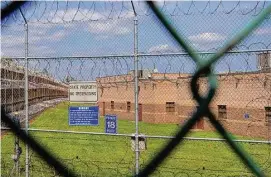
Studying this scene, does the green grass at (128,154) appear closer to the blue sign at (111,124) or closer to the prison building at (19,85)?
the prison building at (19,85)

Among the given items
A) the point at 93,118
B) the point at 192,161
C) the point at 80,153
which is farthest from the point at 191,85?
the point at 80,153

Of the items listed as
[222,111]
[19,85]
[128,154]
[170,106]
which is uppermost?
[19,85]

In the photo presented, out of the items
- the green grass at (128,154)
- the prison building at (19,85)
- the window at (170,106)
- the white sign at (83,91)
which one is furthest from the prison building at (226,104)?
the white sign at (83,91)

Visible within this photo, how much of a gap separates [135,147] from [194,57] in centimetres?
598

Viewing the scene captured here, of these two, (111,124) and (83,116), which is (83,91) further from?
(111,124)

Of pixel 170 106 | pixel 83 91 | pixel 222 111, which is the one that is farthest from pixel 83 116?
pixel 170 106

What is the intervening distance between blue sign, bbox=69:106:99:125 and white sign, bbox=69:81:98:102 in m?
0.23

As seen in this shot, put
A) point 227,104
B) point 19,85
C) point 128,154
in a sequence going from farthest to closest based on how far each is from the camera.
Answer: point 227,104 < point 128,154 < point 19,85

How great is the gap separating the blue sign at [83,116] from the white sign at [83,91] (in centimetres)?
23

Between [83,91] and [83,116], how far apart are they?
18.8 inches

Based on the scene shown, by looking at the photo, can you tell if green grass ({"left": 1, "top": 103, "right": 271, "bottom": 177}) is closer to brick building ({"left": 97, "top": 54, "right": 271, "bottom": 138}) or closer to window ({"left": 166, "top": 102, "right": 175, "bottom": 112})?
brick building ({"left": 97, "top": 54, "right": 271, "bottom": 138})

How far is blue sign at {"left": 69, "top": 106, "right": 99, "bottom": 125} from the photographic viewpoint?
7.76 metres

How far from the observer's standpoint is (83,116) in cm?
782

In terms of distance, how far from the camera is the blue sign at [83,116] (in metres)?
7.76
